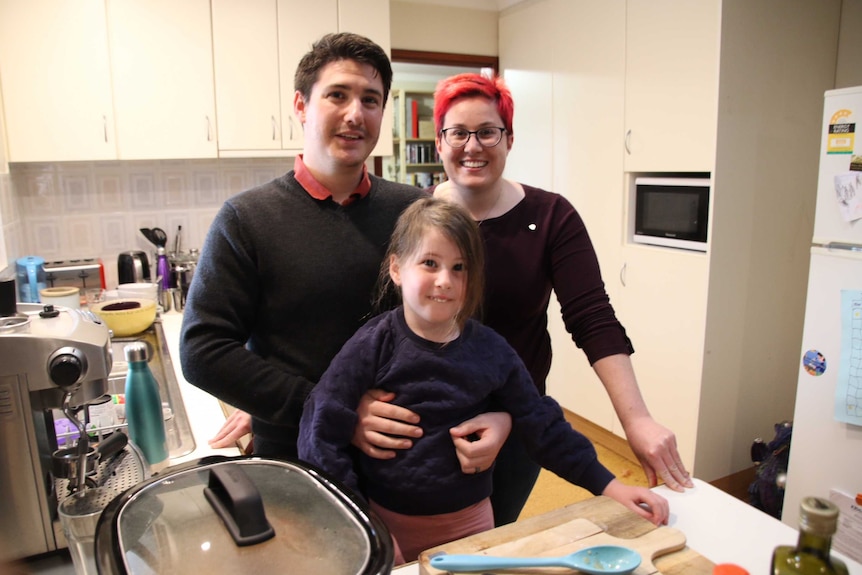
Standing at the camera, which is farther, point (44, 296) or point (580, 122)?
point (580, 122)

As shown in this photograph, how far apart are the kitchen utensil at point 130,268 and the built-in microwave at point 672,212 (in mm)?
2394

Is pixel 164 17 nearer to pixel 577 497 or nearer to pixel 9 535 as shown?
→ pixel 9 535

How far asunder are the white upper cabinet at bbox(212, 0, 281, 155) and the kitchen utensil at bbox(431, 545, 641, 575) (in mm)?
2595

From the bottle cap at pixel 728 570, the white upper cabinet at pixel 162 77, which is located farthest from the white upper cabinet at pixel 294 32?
the bottle cap at pixel 728 570

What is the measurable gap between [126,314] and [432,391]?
174 centimetres


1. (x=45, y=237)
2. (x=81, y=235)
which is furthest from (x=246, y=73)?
(x=45, y=237)

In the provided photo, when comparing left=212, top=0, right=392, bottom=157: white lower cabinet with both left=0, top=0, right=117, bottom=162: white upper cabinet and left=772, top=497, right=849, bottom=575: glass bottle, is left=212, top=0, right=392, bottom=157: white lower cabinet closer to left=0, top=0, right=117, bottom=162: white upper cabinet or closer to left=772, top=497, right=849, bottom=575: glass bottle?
left=0, top=0, right=117, bottom=162: white upper cabinet

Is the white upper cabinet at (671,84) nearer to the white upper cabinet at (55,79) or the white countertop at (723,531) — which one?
the white countertop at (723,531)

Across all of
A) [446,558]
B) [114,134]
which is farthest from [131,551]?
[114,134]

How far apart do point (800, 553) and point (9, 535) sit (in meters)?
1.04

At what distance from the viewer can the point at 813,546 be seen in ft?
1.98

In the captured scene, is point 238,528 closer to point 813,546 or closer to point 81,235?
point 813,546

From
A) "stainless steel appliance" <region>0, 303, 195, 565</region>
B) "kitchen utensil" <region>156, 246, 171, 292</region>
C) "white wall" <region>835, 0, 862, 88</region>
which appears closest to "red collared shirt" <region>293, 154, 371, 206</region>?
"stainless steel appliance" <region>0, 303, 195, 565</region>

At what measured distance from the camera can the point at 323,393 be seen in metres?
1.06
